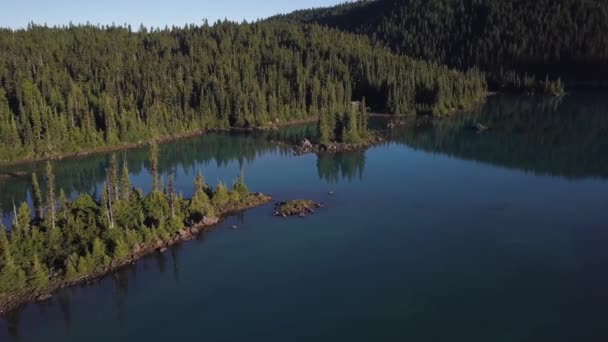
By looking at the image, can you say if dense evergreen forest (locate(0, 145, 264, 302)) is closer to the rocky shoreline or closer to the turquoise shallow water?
the turquoise shallow water

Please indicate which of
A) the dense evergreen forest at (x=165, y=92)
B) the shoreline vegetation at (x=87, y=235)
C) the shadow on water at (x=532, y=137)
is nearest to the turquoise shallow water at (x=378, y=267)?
the shadow on water at (x=532, y=137)

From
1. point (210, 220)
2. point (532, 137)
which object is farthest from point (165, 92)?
point (532, 137)

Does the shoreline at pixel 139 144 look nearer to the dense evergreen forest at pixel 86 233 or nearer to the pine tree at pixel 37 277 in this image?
the dense evergreen forest at pixel 86 233

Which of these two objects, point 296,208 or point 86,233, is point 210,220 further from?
point 86,233

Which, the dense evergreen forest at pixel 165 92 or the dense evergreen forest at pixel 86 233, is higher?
the dense evergreen forest at pixel 165 92

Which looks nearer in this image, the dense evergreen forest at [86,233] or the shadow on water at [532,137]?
the dense evergreen forest at [86,233]

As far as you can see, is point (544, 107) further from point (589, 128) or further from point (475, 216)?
point (475, 216)
